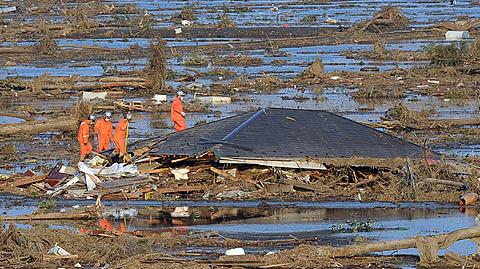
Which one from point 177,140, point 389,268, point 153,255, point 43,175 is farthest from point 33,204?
point 389,268

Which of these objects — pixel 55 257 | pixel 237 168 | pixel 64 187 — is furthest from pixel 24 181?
pixel 55 257

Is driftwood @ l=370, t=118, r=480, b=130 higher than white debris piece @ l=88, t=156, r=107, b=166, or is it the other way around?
white debris piece @ l=88, t=156, r=107, b=166

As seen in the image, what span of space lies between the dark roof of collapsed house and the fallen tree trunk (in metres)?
7.29

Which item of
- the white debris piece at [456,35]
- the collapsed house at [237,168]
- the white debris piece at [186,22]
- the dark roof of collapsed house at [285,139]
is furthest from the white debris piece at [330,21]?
the collapsed house at [237,168]

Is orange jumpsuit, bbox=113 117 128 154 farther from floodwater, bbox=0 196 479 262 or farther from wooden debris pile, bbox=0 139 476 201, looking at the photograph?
floodwater, bbox=0 196 479 262

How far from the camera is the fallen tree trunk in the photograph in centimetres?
3098

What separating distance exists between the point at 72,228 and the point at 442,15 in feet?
185

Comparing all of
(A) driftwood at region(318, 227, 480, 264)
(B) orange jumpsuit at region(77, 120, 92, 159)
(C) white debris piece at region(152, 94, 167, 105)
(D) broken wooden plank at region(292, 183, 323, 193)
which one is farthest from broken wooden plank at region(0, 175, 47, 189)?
(C) white debris piece at region(152, 94, 167, 105)

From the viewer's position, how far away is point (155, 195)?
2183 cm

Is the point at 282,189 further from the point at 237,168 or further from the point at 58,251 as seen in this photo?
the point at 58,251

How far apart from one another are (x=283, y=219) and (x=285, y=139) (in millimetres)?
3779

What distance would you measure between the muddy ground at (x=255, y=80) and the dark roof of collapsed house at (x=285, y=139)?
584 mm

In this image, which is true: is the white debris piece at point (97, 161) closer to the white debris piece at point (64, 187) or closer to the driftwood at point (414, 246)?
the white debris piece at point (64, 187)

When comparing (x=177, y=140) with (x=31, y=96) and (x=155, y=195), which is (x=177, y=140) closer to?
(x=155, y=195)
